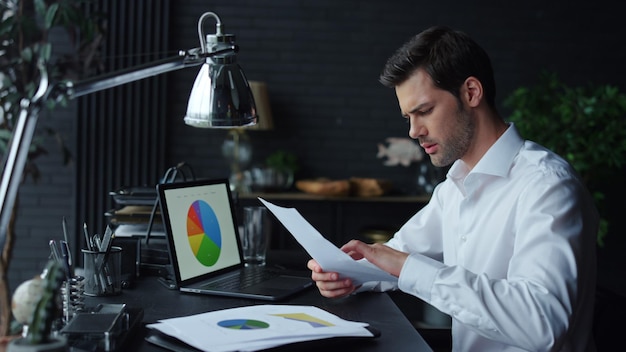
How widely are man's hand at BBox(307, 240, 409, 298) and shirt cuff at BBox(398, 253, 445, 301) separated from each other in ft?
0.07

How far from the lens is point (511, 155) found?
1963 mm

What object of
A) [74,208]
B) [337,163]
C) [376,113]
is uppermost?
[376,113]

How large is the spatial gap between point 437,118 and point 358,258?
0.43m

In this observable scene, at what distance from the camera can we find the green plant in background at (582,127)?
4.49 m

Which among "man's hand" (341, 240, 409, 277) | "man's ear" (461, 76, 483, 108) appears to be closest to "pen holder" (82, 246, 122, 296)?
"man's hand" (341, 240, 409, 277)

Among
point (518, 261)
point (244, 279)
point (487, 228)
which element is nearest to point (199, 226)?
point (244, 279)

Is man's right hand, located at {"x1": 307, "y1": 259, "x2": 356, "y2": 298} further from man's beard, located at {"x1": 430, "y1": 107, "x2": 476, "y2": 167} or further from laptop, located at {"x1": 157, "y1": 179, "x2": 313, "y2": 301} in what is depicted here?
man's beard, located at {"x1": 430, "y1": 107, "x2": 476, "y2": 167}

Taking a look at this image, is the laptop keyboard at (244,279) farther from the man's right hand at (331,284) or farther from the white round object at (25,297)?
the white round object at (25,297)

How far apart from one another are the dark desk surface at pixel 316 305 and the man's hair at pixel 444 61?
59 centimetres

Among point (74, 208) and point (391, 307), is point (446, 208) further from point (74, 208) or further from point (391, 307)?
point (74, 208)

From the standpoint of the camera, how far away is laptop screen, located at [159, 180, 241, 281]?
2.13 m

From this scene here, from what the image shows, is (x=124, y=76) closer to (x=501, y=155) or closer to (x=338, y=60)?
(x=501, y=155)

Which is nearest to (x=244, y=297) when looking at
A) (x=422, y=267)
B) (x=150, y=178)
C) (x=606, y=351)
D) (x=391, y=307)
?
(x=391, y=307)

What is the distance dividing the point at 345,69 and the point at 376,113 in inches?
14.3
